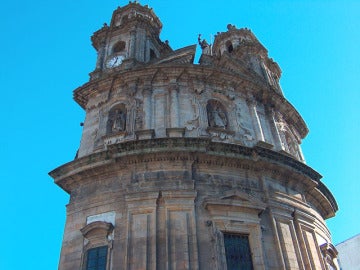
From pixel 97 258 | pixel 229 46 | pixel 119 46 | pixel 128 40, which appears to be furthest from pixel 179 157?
pixel 229 46

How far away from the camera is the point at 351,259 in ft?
111

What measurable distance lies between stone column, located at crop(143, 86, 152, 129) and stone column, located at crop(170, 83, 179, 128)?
957 mm

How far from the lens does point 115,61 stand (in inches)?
866

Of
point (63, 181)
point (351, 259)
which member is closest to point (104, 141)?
point (63, 181)

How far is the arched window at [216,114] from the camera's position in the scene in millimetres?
17234

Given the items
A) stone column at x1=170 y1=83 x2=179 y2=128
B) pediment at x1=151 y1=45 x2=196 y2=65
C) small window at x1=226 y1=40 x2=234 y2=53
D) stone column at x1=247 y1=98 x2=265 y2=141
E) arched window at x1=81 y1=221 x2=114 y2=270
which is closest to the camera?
arched window at x1=81 y1=221 x2=114 y2=270

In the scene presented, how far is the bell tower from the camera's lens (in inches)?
857

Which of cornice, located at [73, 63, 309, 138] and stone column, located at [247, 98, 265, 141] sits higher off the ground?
cornice, located at [73, 63, 309, 138]

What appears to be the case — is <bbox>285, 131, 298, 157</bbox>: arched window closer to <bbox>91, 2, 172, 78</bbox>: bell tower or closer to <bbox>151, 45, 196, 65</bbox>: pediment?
<bbox>151, 45, 196, 65</bbox>: pediment

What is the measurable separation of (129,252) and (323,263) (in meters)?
7.61

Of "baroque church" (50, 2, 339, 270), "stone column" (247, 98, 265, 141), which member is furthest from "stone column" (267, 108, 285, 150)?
"stone column" (247, 98, 265, 141)

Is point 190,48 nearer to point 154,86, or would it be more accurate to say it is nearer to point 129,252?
point 154,86

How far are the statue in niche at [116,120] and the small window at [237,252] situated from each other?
6642mm

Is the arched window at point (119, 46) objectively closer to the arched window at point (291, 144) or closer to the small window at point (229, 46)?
the small window at point (229, 46)
